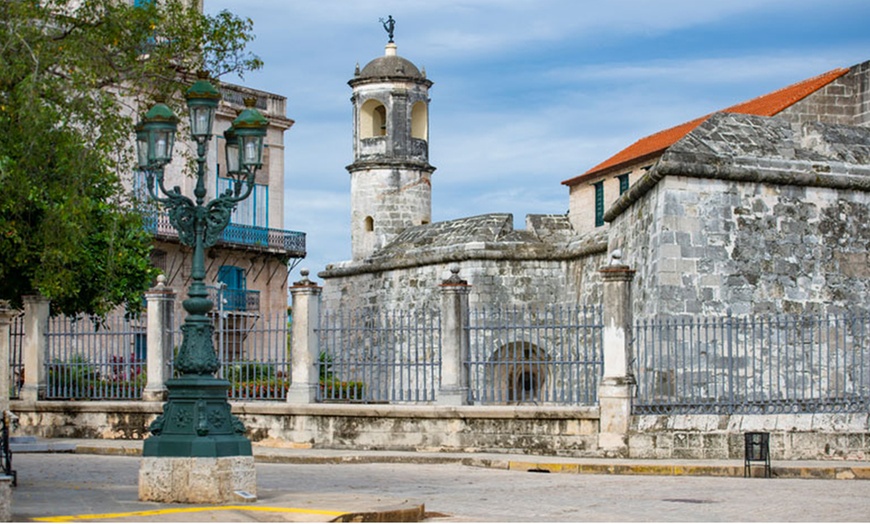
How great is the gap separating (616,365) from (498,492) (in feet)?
15.0

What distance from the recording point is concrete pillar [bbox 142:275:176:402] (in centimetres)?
1988

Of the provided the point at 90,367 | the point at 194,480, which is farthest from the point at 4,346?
the point at 90,367

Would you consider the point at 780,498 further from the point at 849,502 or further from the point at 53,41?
the point at 53,41

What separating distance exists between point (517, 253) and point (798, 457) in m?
14.4

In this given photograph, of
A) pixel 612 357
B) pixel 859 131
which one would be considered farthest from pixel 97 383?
pixel 859 131

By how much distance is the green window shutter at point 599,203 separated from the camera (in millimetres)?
31647

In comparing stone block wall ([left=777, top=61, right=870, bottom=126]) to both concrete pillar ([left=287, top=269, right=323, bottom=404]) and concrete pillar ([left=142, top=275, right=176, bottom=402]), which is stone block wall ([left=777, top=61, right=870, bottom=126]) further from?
concrete pillar ([left=142, top=275, right=176, bottom=402])

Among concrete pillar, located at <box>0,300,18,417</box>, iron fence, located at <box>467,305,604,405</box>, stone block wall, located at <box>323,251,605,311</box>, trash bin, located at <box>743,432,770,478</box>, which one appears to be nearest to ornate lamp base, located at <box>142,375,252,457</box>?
concrete pillar, located at <box>0,300,18,417</box>

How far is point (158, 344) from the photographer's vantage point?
1988 cm

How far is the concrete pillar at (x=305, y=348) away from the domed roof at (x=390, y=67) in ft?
51.0

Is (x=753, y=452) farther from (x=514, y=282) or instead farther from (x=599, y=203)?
(x=599, y=203)

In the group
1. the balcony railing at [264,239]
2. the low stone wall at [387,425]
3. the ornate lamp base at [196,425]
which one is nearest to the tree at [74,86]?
the ornate lamp base at [196,425]

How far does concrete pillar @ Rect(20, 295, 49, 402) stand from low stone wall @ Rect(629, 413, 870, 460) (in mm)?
9511

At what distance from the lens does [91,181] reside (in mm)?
12758
